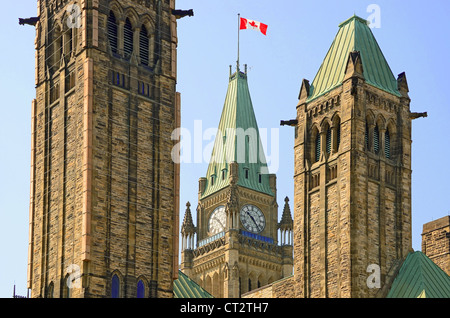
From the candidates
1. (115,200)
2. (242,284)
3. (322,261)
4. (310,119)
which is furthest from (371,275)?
(242,284)

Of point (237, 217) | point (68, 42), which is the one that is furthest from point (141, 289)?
point (237, 217)

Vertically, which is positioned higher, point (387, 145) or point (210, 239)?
point (210, 239)

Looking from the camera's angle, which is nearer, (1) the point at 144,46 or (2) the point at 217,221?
(1) the point at 144,46

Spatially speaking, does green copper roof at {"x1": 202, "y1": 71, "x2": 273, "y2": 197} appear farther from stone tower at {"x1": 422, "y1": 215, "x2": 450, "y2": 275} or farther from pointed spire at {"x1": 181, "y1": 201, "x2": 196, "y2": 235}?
stone tower at {"x1": 422, "y1": 215, "x2": 450, "y2": 275}

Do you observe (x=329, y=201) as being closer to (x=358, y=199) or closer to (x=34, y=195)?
(x=358, y=199)

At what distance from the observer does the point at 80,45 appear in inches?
2822

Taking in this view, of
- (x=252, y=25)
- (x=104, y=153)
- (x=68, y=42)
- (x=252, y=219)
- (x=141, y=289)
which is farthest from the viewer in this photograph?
(x=252, y=219)

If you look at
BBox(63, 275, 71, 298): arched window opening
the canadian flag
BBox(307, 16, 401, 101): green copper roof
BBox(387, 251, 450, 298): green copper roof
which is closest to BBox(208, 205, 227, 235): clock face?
the canadian flag

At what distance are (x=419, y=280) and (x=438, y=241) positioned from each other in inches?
657

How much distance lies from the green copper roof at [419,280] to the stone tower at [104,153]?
14.1m

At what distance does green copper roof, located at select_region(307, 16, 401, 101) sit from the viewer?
3246 inches

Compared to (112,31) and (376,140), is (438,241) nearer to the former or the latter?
(376,140)

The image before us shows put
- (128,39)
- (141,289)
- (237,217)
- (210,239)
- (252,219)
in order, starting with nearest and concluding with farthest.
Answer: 1. (141,289)
2. (128,39)
3. (237,217)
4. (210,239)
5. (252,219)

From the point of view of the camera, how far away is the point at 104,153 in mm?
69375
